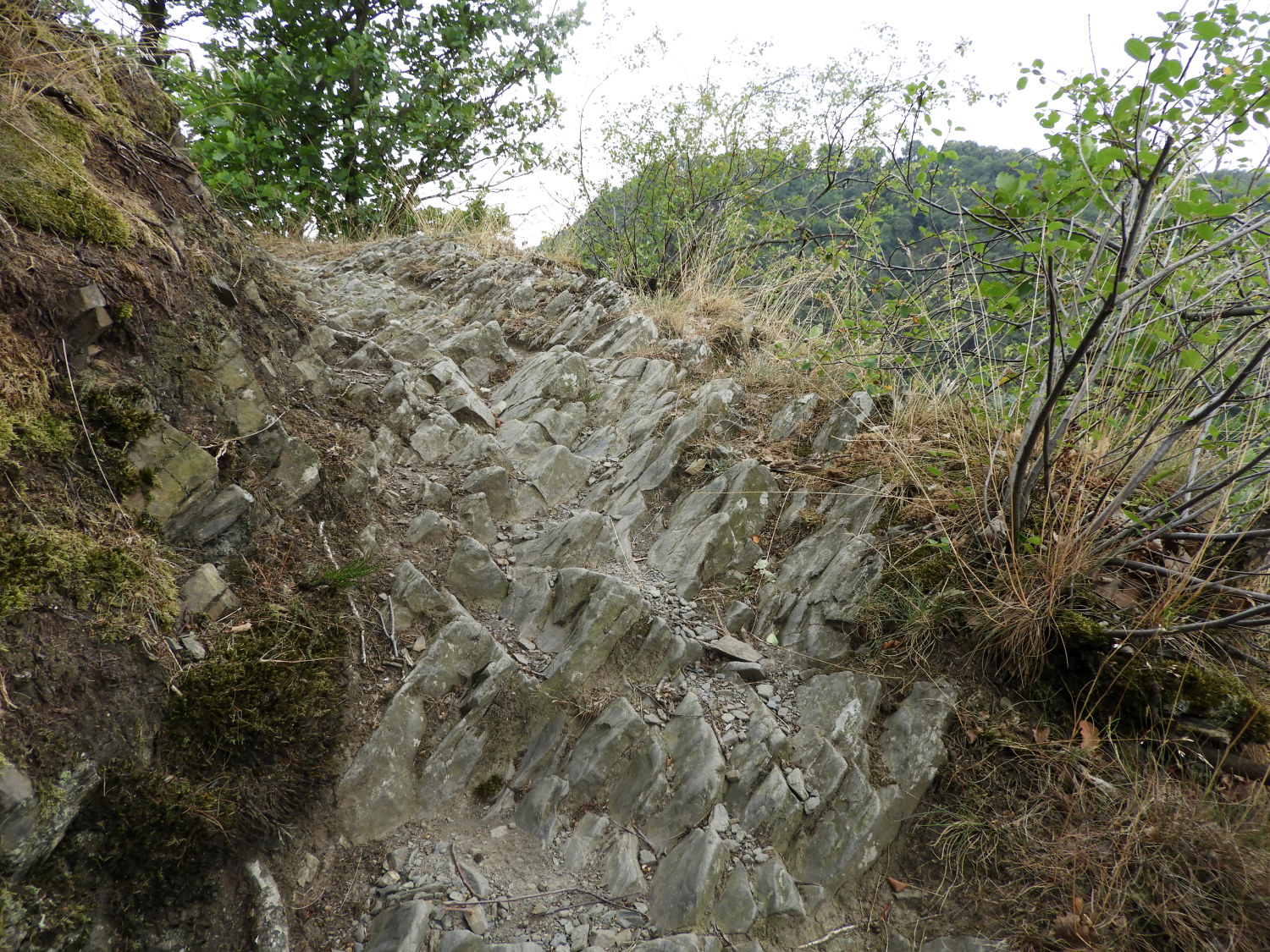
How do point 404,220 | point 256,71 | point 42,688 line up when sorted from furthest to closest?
point 404,220
point 256,71
point 42,688

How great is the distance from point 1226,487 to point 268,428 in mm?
4823

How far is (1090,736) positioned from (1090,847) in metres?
0.48

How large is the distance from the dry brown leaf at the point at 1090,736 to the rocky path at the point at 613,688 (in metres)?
0.53

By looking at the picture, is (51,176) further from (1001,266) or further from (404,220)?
(404,220)

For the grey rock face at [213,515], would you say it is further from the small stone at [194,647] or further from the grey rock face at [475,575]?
the grey rock face at [475,575]

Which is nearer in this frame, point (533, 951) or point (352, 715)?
point (533, 951)

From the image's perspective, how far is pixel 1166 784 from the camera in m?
2.45

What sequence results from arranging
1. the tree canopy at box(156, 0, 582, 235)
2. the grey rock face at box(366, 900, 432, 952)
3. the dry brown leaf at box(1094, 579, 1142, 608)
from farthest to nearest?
the tree canopy at box(156, 0, 582, 235) < the dry brown leaf at box(1094, 579, 1142, 608) < the grey rock face at box(366, 900, 432, 952)

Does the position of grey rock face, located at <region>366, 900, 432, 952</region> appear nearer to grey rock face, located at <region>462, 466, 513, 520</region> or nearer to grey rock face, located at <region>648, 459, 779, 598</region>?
grey rock face, located at <region>648, 459, 779, 598</region>

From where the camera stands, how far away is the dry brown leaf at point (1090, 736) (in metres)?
2.64

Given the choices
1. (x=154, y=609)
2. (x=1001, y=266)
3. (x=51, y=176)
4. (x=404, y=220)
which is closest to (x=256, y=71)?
(x=404, y=220)

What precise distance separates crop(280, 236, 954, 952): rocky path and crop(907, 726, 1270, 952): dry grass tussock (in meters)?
0.23

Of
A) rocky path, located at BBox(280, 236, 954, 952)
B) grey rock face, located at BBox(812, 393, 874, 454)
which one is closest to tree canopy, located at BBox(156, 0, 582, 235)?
rocky path, located at BBox(280, 236, 954, 952)

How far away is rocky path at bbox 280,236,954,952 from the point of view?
8.40ft
